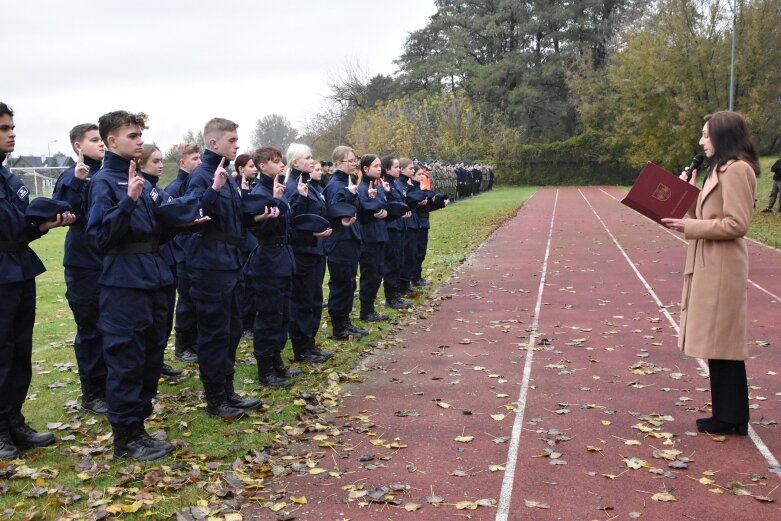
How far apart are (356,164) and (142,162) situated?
2.57 m

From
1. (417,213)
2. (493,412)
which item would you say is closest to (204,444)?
(493,412)

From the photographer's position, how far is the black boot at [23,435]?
17.7 ft

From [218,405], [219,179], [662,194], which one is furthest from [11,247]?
[662,194]

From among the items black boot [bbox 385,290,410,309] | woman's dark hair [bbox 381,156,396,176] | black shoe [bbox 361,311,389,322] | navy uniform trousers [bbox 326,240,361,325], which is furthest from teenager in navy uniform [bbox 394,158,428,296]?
navy uniform trousers [bbox 326,240,361,325]

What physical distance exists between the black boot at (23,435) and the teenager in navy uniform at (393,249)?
19.1ft

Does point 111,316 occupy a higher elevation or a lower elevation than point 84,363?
higher

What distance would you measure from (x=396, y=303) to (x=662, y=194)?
18.3 ft

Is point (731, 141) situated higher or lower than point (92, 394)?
higher

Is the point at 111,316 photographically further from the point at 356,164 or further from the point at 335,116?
the point at 335,116

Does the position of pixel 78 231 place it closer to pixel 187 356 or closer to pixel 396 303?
pixel 187 356

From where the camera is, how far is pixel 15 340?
532cm

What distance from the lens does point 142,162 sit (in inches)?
267

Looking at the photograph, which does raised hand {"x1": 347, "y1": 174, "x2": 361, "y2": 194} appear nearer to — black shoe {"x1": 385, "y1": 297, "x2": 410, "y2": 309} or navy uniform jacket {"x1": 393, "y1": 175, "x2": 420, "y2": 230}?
navy uniform jacket {"x1": 393, "y1": 175, "x2": 420, "y2": 230}

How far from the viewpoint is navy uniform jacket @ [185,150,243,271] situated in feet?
19.2
